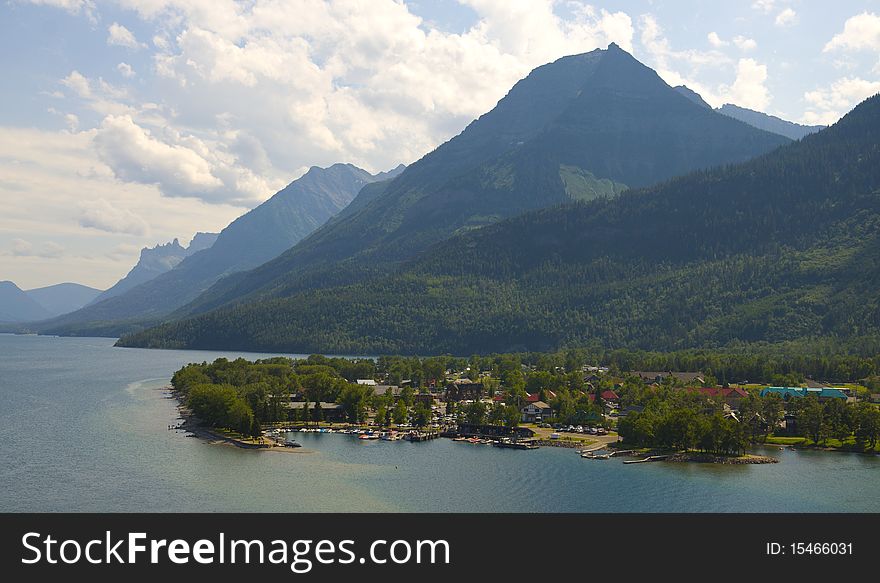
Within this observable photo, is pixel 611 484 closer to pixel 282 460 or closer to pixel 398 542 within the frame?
pixel 282 460

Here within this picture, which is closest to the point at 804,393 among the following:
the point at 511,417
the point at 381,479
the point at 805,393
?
the point at 805,393

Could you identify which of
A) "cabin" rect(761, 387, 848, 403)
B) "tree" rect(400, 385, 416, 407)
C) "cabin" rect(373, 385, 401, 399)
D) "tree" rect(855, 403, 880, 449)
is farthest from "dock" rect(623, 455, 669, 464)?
"cabin" rect(373, 385, 401, 399)

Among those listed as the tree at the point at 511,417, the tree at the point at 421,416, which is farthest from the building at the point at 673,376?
the tree at the point at 421,416

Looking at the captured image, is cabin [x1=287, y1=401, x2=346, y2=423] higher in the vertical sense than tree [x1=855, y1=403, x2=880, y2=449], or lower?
lower

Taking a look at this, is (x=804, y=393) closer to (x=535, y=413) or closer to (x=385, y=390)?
(x=535, y=413)

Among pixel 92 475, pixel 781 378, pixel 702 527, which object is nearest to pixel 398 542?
pixel 702 527

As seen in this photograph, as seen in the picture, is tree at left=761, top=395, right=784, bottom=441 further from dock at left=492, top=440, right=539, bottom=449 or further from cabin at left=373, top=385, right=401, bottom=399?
cabin at left=373, top=385, right=401, bottom=399
